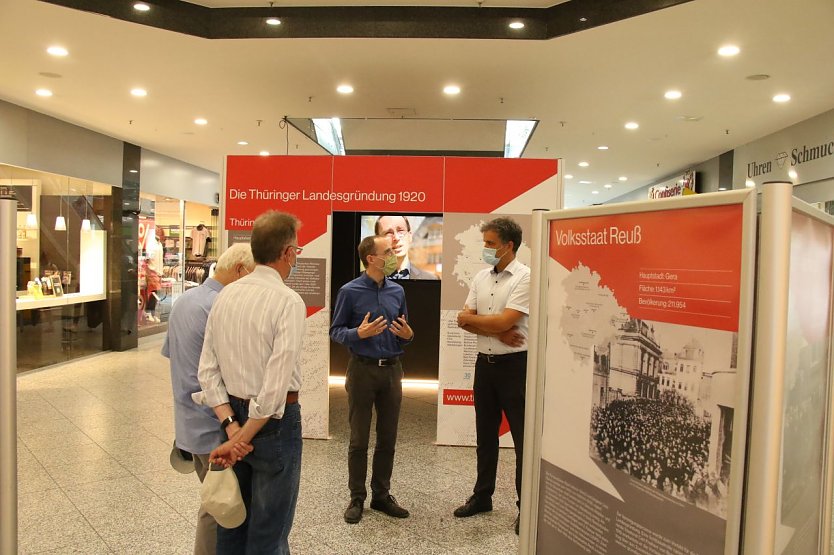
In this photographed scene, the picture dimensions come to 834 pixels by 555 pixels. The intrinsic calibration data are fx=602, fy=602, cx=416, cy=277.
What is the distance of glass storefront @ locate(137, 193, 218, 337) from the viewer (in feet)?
39.8

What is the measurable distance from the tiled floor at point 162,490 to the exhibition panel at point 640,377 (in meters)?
1.92

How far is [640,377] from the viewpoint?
1.48 m

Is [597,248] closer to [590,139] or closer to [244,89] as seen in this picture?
[244,89]

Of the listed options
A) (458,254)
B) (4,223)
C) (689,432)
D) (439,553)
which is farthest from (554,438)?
(458,254)

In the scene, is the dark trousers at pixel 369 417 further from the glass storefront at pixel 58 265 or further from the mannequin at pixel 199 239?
the mannequin at pixel 199 239

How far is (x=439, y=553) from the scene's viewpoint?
335cm

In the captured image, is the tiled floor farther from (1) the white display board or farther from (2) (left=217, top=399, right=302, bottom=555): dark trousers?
(1) the white display board

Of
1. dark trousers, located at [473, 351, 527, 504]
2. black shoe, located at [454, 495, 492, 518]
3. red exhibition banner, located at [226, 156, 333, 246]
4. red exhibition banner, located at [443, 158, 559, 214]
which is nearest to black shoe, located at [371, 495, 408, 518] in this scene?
black shoe, located at [454, 495, 492, 518]

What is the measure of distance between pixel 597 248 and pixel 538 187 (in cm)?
376

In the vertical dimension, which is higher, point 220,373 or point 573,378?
point 573,378

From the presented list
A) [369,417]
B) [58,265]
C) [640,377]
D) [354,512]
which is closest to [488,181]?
[369,417]

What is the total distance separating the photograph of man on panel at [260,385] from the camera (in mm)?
2271

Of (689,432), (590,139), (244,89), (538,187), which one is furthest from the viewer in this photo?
(590,139)

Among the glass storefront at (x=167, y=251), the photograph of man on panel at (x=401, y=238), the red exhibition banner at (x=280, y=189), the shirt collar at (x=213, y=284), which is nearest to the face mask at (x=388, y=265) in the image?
the shirt collar at (x=213, y=284)
